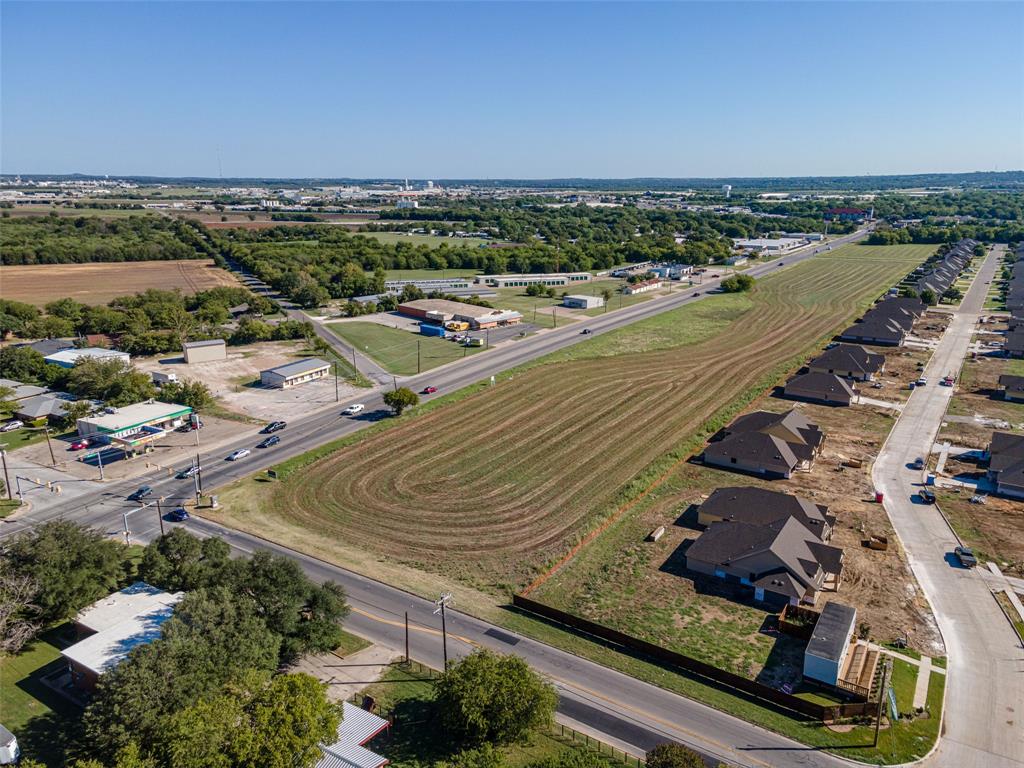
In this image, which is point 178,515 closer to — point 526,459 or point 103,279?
point 526,459

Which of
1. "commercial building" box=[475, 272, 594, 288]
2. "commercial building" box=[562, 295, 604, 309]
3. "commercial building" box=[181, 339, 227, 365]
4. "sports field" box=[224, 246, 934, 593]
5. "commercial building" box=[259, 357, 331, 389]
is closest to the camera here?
"sports field" box=[224, 246, 934, 593]

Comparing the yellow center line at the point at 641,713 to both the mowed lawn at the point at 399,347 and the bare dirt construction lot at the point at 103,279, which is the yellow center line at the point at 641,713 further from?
the bare dirt construction lot at the point at 103,279

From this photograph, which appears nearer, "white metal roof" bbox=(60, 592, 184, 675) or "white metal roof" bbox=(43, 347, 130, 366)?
"white metal roof" bbox=(60, 592, 184, 675)

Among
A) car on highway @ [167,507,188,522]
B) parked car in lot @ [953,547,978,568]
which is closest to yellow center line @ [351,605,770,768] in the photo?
parked car in lot @ [953,547,978,568]

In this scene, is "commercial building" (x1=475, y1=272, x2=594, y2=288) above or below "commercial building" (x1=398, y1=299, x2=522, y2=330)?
above

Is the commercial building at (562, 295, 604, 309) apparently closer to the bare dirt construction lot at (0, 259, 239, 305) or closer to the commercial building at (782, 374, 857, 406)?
the commercial building at (782, 374, 857, 406)

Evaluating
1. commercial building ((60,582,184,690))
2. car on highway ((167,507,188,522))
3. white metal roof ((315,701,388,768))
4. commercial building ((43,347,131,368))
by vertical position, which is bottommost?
car on highway ((167,507,188,522))

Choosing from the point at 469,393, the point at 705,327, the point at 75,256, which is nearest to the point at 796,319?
the point at 705,327
